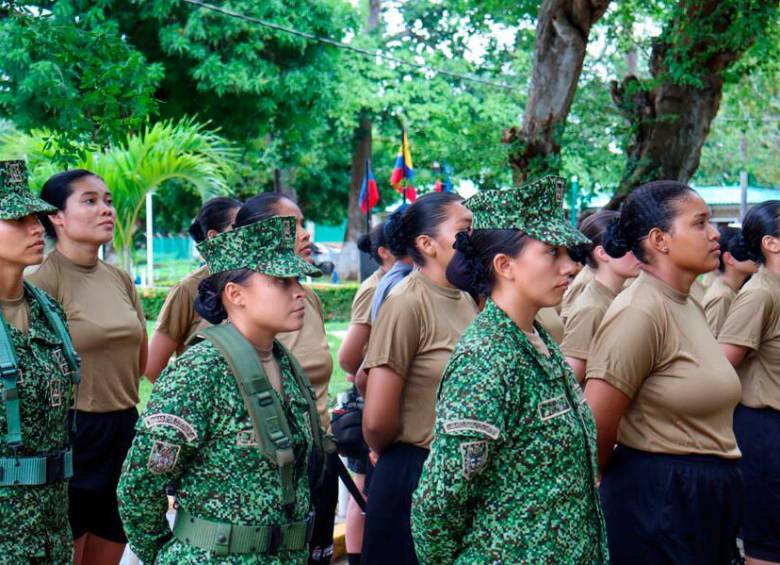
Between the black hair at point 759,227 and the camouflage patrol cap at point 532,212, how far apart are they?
2.50 metres

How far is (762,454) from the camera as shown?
4977mm

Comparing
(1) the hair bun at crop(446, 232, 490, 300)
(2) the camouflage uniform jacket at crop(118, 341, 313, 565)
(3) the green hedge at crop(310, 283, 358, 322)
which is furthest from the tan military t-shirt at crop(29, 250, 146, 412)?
(3) the green hedge at crop(310, 283, 358, 322)

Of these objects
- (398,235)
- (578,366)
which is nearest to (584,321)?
(578,366)

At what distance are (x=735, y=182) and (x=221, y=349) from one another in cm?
3861

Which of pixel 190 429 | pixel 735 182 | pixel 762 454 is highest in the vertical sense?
pixel 190 429

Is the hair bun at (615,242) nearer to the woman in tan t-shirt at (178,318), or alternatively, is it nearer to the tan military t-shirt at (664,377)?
the tan military t-shirt at (664,377)

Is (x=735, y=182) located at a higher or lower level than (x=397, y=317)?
lower

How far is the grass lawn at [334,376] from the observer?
11.1 m

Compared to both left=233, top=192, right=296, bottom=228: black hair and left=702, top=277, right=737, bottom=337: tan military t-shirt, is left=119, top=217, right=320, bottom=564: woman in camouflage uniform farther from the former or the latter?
left=702, top=277, right=737, bottom=337: tan military t-shirt

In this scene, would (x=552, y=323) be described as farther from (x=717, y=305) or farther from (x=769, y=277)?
(x=717, y=305)

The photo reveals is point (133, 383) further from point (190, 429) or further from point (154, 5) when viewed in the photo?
point (154, 5)

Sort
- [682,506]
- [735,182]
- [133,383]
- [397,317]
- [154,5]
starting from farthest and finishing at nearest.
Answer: [735,182] < [154,5] < [133,383] < [397,317] < [682,506]

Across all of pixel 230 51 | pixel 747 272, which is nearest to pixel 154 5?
pixel 230 51

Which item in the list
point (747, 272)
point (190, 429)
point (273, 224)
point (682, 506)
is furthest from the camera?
point (747, 272)
